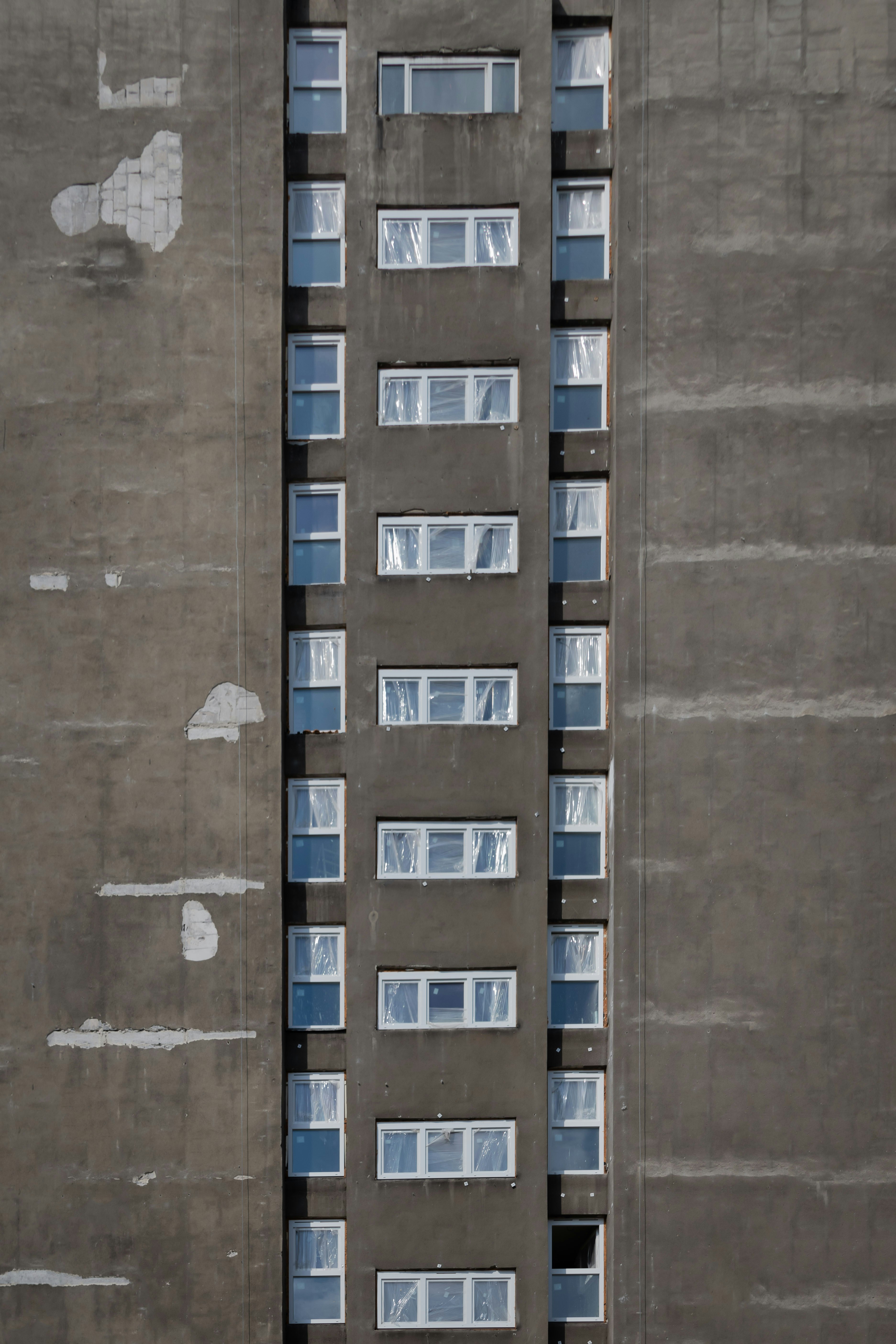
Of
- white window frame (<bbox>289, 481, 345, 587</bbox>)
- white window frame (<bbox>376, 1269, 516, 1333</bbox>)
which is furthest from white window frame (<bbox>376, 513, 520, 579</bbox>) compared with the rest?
white window frame (<bbox>376, 1269, 516, 1333</bbox>)

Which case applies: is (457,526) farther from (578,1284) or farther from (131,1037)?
(578,1284)

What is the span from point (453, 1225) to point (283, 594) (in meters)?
9.86

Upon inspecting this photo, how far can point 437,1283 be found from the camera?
40.9 feet

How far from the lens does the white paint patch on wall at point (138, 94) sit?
12367 mm

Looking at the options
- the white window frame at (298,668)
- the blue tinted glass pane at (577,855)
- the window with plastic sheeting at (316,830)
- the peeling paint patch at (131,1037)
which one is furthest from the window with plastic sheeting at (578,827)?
the peeling paint patch at (131,1037)

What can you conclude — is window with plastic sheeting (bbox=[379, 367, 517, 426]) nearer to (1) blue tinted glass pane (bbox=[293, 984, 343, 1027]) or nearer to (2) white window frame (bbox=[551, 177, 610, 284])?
(2) white window frame (bbox=[551, 177, 610, 284])

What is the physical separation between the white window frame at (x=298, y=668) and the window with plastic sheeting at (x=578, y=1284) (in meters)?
8.55

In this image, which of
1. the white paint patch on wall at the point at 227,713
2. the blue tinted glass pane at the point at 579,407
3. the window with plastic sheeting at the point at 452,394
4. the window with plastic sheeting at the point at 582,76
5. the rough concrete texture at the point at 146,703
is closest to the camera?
the rough concrete texture at the point at 146,703

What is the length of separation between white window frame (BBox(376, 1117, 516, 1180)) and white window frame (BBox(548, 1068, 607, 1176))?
2.11ft

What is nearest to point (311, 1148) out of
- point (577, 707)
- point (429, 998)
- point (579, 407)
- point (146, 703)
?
point (429, 998)

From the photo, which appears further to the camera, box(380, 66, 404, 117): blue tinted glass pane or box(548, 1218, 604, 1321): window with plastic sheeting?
box(548, 1218, 604, 1321): window with plastic sheeting

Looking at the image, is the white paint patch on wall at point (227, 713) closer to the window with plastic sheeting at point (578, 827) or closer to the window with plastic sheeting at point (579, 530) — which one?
the window with plastic sheeting at point (578, 827)

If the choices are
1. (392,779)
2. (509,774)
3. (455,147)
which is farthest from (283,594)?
(455,147)

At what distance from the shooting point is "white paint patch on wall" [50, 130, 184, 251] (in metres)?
12.4
